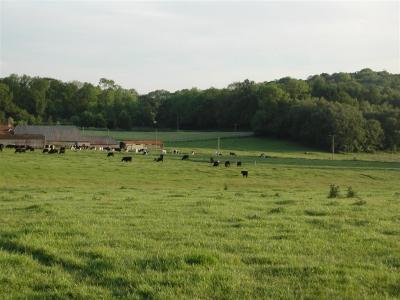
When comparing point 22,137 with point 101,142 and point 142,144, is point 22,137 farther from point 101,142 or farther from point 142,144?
point 142,144

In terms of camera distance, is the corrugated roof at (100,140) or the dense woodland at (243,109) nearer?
the corrugated roof at (100,140)

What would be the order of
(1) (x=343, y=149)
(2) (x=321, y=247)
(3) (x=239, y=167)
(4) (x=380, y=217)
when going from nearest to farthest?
(2) (x=321, y=247), (4) (x=380, y=217), (3) (x=239, y=167), (1) (x=343, y=149)

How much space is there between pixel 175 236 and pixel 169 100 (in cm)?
15972

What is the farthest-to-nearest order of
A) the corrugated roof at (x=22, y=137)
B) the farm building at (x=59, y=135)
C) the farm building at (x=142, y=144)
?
1. the farm building at (x=59, y=135)
2. the farm building at (x=142, y=144)
3. the corrugated roof at (x=22, y=137)

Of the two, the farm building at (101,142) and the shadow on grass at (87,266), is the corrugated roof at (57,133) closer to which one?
the farm building at (101,142)

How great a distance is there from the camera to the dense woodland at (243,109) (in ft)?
386

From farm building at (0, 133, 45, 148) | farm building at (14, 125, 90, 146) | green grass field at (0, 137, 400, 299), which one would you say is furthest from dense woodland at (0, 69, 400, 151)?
green grass field at (0, 137, 400, 299)

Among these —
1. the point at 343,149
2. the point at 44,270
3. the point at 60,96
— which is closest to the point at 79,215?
the point at 44,270

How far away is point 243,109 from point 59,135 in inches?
2304

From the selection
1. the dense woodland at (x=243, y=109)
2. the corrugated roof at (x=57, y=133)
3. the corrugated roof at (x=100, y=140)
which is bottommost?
the corrugated roof at (x=100, y=140)

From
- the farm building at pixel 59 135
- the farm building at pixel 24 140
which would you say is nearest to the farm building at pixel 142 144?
the farm building at pixel 59 135

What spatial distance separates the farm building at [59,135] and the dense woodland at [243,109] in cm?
3423

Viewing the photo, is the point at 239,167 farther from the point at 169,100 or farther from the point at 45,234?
the point at 169,100

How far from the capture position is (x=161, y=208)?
1642 cm
